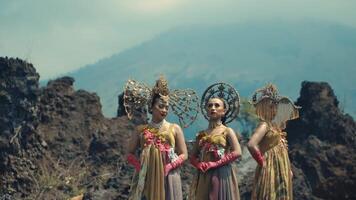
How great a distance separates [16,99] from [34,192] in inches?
102

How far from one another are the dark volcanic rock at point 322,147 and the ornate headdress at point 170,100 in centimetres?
826

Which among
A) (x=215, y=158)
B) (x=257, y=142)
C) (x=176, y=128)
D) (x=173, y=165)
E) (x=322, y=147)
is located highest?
(x=322, y=147)

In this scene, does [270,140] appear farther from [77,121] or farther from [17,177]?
[77,121]

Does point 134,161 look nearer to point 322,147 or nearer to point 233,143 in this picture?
point 233,143

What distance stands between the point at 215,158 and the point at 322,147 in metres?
12.7

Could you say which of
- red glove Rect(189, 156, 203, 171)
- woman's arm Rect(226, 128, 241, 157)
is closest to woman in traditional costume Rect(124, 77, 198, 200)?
red glove Rect(189, 156, 203, 171)

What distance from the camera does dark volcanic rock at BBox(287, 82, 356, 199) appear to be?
66.8 ft

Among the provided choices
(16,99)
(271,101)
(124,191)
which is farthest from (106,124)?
(271,101)

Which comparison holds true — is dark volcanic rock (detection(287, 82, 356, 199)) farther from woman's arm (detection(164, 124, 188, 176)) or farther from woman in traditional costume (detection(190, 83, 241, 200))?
woman's arm (detection(164, 124, 188, 176))

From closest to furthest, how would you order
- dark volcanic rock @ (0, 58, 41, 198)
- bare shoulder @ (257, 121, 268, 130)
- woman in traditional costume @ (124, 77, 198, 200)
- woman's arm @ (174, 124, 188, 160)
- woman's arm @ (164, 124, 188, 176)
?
1. woman in traditional costume @ (124, 77, 198, 200)
2. woman's arm @ (164, 124, 188, 176)
3. woman's arm @ (174, 124, 188, 160)
4. bare shoulder @ (257, 121, 268, 130)
5. dark volcanic rock @ (0, 58, 41, 198)

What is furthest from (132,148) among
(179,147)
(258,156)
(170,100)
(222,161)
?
(258,156)

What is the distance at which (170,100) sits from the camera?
494 inches

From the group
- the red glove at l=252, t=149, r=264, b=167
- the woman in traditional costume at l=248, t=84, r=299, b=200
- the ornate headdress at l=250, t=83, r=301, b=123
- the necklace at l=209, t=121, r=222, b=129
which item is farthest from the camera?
the ornate headdress at l=250, t=83, r=301, b=123

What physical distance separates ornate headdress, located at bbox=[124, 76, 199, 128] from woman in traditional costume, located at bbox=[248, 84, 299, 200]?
3.03 ft
